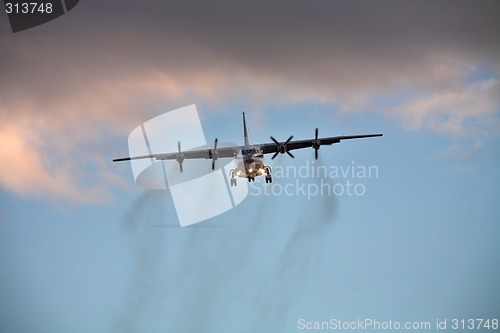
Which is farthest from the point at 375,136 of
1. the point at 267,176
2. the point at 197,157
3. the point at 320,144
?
the point at 197,157

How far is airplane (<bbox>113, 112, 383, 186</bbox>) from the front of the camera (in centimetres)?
7681

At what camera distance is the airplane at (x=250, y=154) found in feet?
252

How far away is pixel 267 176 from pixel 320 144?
6518mm

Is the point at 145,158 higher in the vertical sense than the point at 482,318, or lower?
higher

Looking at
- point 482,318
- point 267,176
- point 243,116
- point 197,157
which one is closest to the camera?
point 267,176

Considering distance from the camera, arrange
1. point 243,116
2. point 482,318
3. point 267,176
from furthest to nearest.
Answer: point 482,318 < point 243,116 < point 267,176

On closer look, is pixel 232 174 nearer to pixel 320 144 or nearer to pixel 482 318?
pixel 320 144

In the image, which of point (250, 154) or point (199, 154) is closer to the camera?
point (250, 154)

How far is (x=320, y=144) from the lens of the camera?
80062 millimetres

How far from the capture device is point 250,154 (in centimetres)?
7725

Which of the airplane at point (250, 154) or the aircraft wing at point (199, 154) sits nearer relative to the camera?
the airplane at point (250, 154)

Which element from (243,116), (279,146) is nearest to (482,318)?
(243,116)

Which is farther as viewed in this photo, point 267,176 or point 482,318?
point 482,318

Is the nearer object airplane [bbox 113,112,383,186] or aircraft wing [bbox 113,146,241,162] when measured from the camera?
airplane [bbox 113,112,383,186]
